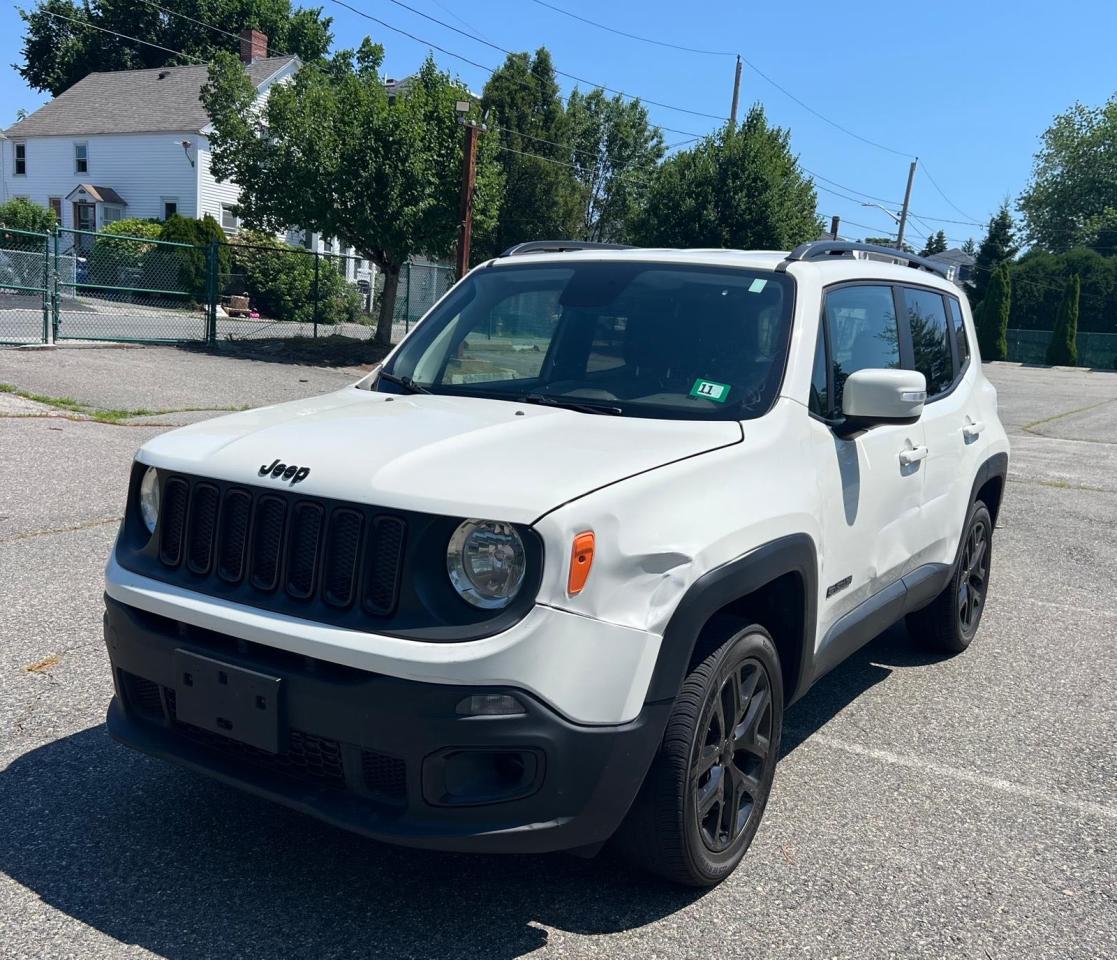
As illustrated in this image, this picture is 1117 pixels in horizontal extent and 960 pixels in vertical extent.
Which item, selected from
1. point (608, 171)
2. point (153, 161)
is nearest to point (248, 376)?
point (153, 161)

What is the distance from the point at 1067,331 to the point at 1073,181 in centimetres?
3082

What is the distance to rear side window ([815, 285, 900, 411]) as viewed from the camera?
13.0 ft

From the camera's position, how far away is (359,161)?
67.2 ft

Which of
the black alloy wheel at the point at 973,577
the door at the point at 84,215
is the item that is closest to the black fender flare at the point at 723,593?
the black alloy wheel at the point at 973,577

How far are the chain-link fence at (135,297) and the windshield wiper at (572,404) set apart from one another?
15.8 meters

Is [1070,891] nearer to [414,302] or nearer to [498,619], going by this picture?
[498,619]

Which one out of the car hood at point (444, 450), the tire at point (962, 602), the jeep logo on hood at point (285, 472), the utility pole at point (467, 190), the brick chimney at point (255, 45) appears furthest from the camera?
the brick chimney at point (255, 45)

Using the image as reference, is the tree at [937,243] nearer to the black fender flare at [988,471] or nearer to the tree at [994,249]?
the tree at [994,249]

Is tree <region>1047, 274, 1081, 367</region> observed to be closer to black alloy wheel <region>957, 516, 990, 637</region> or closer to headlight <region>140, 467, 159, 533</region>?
black alloy wheel <region>957, 516, 990, 637</region>

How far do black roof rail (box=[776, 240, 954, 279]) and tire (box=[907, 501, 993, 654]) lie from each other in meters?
1.24

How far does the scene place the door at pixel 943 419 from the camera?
4.70 meters

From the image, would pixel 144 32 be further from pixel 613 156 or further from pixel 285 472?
pixel 285 472

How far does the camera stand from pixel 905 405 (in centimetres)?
367

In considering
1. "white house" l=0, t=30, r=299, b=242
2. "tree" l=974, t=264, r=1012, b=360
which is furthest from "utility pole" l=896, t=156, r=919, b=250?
"white house" l=0, t=30, r=299, b=242
